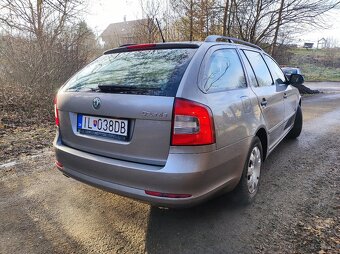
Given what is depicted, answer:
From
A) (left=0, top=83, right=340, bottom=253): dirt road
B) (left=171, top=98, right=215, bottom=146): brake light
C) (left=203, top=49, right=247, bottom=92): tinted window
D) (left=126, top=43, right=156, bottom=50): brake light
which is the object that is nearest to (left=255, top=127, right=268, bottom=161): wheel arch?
(left=0, top=83, right=340, bottom=253): dirt road

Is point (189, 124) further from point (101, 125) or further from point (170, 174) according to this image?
point (101, 125)

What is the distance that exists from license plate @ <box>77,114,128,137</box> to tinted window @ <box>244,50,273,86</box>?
1.89 metres

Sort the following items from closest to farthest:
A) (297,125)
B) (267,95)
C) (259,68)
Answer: (267,95)
(259,68)
(297,125)

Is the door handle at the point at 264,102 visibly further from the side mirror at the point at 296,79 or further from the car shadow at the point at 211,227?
the side mirror at the point at 296,79

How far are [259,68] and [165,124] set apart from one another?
6.76ft

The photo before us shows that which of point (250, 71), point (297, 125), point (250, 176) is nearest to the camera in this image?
point (250, 176)

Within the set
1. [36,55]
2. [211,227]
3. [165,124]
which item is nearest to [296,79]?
[211,227]

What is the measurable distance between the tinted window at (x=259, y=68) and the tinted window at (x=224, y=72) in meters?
0.44

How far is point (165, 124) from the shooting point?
2.24m

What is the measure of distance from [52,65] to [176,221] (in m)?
7.12

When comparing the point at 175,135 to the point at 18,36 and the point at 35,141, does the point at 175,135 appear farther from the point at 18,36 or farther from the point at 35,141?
the point at 18,36

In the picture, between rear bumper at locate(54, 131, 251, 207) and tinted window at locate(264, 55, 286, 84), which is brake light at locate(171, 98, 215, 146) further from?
tinted window at locate(264, 55, 286, 84)

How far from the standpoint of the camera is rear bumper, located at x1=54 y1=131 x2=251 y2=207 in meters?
2.23

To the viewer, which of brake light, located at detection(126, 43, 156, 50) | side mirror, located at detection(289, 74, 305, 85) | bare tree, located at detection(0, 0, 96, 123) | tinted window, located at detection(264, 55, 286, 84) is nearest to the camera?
brake light, located at detection(126, 43, 156, 50)
